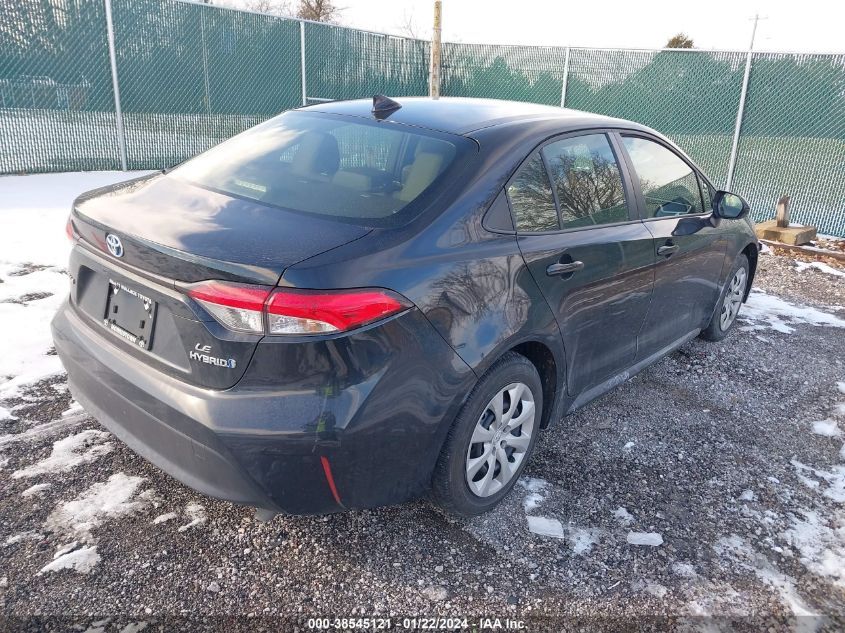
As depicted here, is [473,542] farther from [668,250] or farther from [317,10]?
[317,10]

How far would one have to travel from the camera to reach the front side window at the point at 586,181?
298 centimetres

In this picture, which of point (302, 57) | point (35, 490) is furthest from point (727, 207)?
point (302, 57)

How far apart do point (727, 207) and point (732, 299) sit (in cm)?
112

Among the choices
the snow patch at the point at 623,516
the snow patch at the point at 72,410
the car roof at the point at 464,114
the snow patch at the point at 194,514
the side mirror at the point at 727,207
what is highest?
the car roof at the point at 464,114

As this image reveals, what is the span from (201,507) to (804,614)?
2.34m

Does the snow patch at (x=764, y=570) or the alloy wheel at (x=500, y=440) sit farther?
the alloy wheel at (x=500, y=440)

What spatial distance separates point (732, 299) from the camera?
502cm

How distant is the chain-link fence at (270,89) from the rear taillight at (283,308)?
29.5 feet

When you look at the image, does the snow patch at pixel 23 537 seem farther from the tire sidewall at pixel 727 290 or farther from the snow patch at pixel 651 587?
the tire sidewall at pixel 727 290

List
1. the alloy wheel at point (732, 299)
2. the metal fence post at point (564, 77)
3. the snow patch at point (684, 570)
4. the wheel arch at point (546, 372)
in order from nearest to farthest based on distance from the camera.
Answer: the snow patch at point (684, 570), the wheel arch at point (546, 372), the alloy wheel at point (732, 299), the metal fence post at point (564, 77)

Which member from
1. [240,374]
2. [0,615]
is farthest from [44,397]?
[240,374]

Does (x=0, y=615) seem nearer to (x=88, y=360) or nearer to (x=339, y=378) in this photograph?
(x=88, y=360)

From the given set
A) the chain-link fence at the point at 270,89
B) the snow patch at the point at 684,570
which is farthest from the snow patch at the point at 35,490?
the chain-link fence at the point at 270,89

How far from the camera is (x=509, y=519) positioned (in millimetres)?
2826
